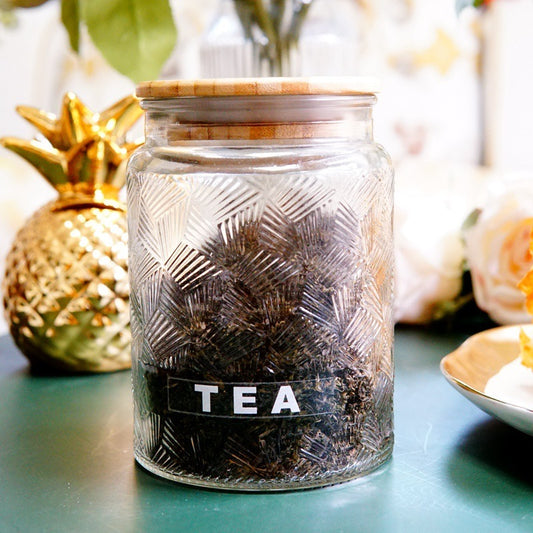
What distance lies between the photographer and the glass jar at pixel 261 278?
0.45m

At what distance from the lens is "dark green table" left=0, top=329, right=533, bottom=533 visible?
428mm

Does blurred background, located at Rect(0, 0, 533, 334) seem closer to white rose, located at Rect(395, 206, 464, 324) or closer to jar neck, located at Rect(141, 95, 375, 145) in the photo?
white rose, located at Rect(395, 206, 464, 324)

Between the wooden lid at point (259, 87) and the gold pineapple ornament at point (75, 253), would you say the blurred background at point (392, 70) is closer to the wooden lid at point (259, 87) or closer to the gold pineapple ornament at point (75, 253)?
the gold pineapple ornament at point (75, 253)

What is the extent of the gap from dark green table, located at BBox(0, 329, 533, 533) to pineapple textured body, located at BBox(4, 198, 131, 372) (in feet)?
0.24

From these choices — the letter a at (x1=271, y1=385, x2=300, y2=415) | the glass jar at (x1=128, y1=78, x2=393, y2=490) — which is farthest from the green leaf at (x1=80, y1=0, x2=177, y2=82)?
the letter a at (x1=271, y1=385, x2=300, y2=415)

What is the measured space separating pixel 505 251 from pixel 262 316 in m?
0.43

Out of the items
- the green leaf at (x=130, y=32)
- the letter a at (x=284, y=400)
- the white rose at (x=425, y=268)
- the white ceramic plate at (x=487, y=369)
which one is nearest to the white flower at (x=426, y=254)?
the white rose at (x=425, y=268)

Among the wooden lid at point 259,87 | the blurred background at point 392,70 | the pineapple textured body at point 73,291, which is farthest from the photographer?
the blurred background at point 392,70

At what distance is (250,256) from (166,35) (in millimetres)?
326

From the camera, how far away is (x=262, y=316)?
0.45 m

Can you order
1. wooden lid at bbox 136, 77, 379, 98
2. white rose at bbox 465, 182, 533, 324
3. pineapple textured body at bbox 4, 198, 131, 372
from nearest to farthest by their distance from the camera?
wooden lid at bbox 136, 77, 379, 98
pineapple textured body at bbox 4, 198, 131, 372
white rose at bbox 465, 182, 533, 324

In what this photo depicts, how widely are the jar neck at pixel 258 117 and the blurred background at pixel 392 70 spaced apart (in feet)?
1.61

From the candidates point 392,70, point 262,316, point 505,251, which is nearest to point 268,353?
point 262,316

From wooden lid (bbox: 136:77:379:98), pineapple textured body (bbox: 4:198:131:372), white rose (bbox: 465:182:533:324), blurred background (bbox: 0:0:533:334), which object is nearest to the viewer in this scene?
wooden lid (bbox: 136:77:379:98)
